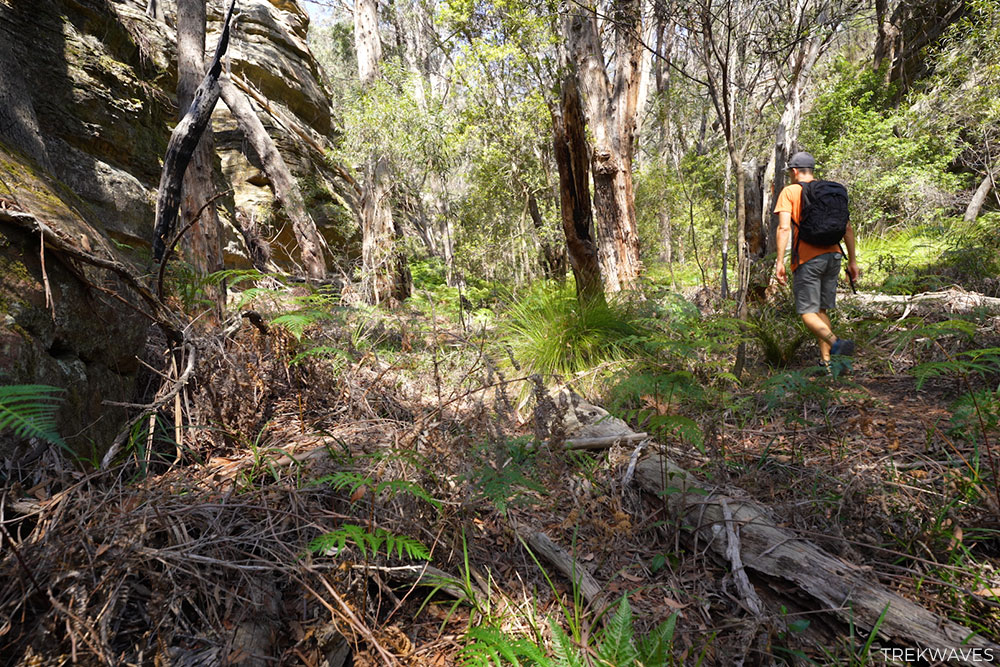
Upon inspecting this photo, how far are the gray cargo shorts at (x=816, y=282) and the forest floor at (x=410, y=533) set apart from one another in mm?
1428

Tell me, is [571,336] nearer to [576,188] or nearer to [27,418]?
[576,188]

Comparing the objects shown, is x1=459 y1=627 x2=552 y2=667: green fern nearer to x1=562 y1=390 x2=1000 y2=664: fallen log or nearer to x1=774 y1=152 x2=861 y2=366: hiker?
x1=562 y1=390 x2=1000 y2=664: fallen log

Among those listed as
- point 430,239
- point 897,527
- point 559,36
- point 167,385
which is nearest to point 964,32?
point 559,36

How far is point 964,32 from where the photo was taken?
9961 millimetres

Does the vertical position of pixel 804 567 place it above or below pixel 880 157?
below

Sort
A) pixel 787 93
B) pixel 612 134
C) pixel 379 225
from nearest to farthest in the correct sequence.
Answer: pixel 612 134 < pixel 787 93 < pixel 379 225

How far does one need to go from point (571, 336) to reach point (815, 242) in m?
2.29

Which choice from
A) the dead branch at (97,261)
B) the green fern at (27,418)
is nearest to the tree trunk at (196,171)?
the dead branch at (97,261)

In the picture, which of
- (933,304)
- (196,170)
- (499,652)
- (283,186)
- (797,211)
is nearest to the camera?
(499,652)

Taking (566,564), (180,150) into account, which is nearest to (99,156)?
(180,150)

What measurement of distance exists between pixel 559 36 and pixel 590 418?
674 centimetres

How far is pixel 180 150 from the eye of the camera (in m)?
3.09

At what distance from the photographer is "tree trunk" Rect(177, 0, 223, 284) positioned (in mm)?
4055

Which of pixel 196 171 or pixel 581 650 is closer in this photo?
pixel 581 650
